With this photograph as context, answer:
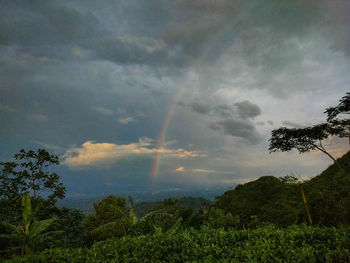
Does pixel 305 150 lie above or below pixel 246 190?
above

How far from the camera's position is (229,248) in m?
5.03

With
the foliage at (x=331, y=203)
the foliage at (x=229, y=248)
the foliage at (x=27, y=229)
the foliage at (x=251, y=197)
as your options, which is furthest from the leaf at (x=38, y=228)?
the foliage at (x=251, y=197)

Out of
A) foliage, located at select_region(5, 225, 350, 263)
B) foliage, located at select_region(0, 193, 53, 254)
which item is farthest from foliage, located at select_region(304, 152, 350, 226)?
foliage, located at select_region(0, 193, 53, 254)

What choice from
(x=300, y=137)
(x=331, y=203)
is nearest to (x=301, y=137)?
(x=300, y=137)

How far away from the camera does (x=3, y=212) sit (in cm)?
2255

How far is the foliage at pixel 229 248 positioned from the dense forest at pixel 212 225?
0.02m

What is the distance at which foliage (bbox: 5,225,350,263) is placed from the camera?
4.31 meters

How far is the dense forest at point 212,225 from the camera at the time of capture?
482 centimetres

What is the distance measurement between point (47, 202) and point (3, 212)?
372 centimetres

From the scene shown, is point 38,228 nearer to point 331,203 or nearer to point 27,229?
point 27,229

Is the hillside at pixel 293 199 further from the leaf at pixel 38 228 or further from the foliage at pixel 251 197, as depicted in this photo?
the leaf at pixel 38 228

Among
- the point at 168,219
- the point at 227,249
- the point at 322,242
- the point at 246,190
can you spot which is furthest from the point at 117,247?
the point at 246,190

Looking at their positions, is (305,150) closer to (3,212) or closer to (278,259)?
(278,259)

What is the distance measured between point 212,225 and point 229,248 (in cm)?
521
